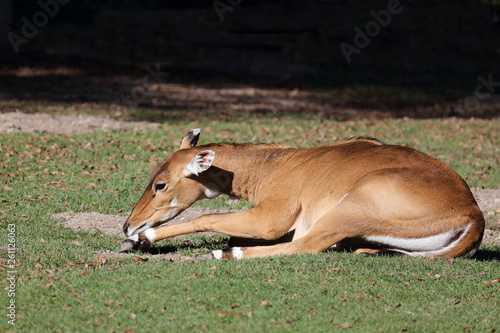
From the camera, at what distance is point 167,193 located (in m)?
7.52

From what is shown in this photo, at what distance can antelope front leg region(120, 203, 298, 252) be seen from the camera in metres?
7.05

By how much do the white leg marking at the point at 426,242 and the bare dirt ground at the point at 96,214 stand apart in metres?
2.09

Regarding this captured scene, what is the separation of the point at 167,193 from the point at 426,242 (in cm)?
274

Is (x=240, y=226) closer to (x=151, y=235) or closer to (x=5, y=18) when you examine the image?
(x=151, y=235)

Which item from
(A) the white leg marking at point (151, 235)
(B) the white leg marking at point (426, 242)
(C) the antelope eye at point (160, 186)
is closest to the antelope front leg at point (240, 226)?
(A) the white leg marking at point (151, 235)

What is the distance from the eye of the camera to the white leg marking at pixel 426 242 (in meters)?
6.63

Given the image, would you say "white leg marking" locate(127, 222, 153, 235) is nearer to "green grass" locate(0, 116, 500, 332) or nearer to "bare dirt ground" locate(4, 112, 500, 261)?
"green grass" locate(0, 116, 500, 332)

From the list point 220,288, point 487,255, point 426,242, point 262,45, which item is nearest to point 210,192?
point 220,288

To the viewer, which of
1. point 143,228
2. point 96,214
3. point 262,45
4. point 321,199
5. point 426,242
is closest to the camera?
point 426,242

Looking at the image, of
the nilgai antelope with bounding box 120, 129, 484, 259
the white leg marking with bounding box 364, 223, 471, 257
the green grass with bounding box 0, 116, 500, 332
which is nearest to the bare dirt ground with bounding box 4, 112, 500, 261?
the green grass with bounding box 0, 116, 500, 332

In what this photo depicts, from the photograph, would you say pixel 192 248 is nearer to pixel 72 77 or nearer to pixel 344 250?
pixel 344 250

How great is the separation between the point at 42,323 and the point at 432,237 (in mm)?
3611

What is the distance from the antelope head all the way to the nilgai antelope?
11 mm

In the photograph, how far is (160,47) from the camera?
29.8 meters
